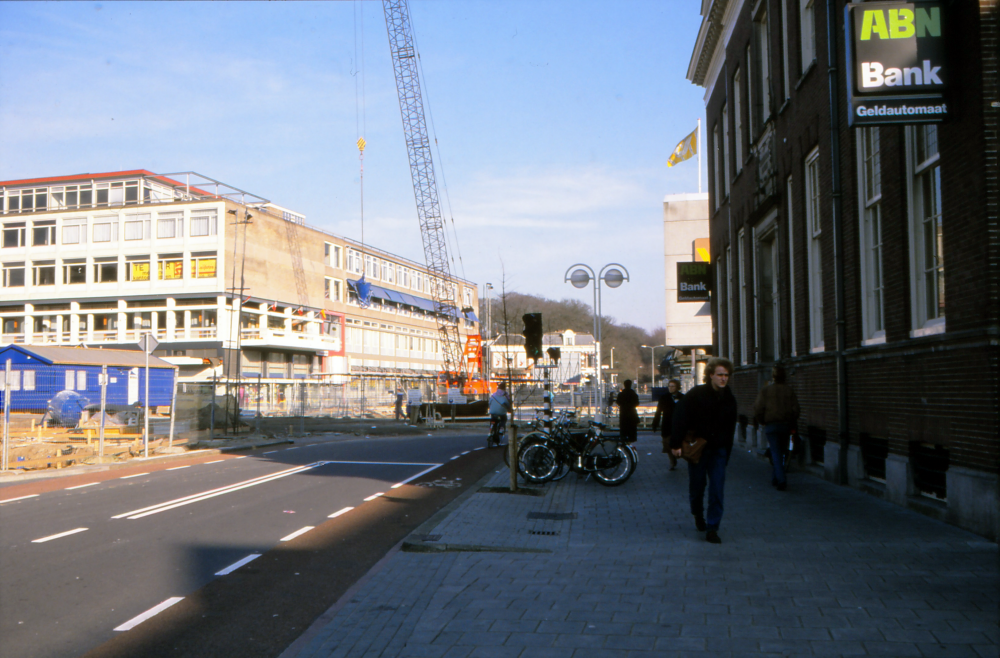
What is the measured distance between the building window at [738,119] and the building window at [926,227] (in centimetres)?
1143

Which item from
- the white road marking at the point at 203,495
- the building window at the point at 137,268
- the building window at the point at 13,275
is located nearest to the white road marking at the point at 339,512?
the white road marking at the point at 203,495

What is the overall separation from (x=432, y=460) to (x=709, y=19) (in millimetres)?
13627

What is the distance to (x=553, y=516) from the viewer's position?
10.3m

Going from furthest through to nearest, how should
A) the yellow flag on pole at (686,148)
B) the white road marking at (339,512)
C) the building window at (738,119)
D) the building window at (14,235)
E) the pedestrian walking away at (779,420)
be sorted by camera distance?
the building window at (14,235) → the yellow flag on pole at (686,148) → the building window at (738,119) → the pedestrian walking away at (779,420) → the white road marking at (339,512)

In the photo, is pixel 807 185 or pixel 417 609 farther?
pixel 807 185

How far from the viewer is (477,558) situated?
25.1ft

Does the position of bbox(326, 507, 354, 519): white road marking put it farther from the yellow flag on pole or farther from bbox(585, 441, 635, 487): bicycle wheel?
the yellow flag on pole

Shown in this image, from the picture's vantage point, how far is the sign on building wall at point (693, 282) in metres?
26.1

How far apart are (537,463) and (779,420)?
3.89 metres

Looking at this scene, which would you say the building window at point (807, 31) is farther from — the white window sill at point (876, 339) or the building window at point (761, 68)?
Result: the white window sill at point (876, 339)

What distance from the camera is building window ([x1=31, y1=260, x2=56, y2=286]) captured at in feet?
220

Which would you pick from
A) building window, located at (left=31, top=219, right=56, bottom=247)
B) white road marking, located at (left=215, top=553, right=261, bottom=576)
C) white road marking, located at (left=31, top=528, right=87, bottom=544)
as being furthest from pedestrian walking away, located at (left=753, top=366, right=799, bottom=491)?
building window, located at (left=31, top=219, right=56, bottom=247)

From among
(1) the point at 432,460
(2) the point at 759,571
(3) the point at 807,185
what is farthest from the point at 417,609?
(1) the point at 432,460

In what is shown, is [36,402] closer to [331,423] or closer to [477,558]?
[331,423]
